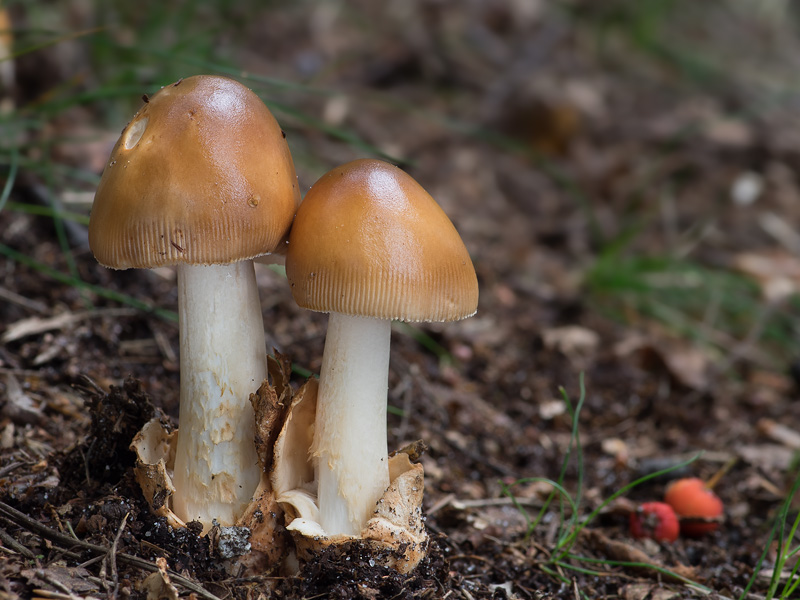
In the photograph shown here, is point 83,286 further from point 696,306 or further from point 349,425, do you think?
point 696,306

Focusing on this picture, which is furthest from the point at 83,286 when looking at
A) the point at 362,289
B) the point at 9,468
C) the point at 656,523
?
the point at 656,523

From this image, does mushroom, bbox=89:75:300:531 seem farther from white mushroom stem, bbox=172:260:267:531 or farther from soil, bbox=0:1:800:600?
soil, bbox=0:1:800:600

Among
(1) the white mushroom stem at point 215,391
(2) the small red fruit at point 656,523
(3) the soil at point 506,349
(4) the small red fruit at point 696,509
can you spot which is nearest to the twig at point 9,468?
(3) the soil at point 506,349

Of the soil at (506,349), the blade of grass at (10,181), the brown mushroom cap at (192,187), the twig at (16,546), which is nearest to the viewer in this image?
the brown mushroom cap at (192,187)

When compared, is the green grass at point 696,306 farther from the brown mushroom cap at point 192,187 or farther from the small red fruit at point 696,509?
the brown mushroom cap at point 192,187

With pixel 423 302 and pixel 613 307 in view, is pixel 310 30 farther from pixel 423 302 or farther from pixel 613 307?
pixel 423 302

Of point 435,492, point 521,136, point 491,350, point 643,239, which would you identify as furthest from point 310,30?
point 435,492
